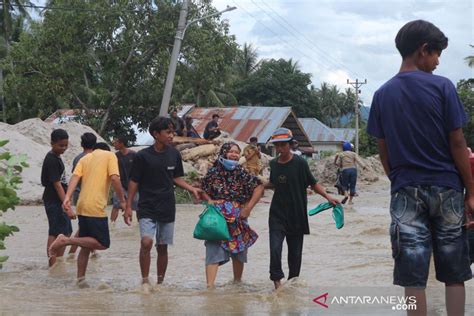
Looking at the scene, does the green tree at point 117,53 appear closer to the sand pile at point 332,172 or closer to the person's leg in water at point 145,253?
the sand pile at point 332,172

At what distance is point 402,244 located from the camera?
3848mm

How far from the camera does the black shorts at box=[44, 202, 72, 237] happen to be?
8766 millimetres

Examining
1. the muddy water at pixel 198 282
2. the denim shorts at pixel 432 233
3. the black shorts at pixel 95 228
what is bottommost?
the muddy water at pixel 198 282

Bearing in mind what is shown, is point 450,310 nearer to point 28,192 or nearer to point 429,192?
point 429,192

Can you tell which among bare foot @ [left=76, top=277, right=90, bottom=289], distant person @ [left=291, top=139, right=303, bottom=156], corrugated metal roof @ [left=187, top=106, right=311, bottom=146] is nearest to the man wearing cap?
distant person @ [left=291, top=139, right=303, bottom=156]

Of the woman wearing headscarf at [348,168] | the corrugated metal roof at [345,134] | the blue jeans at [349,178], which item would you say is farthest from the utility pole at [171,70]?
the corrugated metal roof at [345,134]

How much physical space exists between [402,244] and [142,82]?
1016 inches

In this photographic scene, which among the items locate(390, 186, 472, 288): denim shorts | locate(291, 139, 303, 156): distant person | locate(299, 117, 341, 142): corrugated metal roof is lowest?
locate(390, 186, 472, 288): denim shorts

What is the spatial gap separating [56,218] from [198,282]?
6.41 ft

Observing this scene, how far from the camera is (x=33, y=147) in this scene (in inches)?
770

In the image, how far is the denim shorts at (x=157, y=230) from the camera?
740 centimetres

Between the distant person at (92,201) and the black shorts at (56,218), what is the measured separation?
2.78 feet

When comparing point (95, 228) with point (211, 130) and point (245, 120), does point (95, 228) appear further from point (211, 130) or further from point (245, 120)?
point (245, 120)

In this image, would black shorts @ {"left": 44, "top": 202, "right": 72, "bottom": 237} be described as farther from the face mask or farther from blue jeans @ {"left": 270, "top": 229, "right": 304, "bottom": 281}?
blue jeans @ {"left": 270, "top": 229, "right": 304, "bottom": 281}
